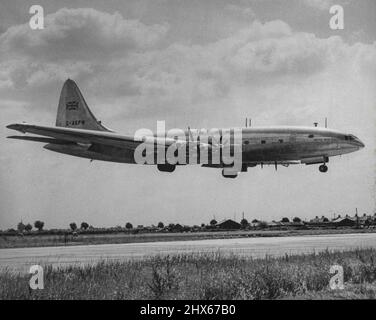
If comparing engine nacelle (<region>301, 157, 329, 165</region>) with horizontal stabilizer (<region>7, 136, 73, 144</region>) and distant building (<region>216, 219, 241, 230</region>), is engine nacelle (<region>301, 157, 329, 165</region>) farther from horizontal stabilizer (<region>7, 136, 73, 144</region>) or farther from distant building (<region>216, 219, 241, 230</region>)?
distant building (<region>216, 219, 241, 230</region>)

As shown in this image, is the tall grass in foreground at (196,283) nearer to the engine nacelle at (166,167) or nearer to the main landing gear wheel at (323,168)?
the main landing gear wheel at (323,168)

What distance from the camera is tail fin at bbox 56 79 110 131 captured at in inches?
1737

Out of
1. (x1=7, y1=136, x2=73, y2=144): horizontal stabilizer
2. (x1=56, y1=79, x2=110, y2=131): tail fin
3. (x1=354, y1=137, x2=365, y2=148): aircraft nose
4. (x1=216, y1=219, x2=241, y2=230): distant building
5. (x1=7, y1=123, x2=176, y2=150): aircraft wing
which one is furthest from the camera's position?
(x1=216, y1=219, x2=241, y2=230): distant building

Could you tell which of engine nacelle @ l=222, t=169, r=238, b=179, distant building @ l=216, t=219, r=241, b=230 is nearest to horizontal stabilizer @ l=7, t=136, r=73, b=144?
engine nacelle @ l=222, t=169, r=238, b=179

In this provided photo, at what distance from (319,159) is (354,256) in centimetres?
1544

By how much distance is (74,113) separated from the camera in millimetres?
44438

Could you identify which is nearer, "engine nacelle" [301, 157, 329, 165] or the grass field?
"engine nacelle" [301, 157, 329, 165]

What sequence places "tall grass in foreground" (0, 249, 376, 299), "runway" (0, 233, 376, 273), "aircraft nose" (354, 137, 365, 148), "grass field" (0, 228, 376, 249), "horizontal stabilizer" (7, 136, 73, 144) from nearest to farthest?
"tall grass in foreground" (0, 249, 376, 299)
"runway" (0, 233, 376, 273)
"horizontal stabilizer" (7, 136, 73, 144)
"aircraft nose" (354, 137, 365, 148)
"grass field" (0, 228, 376, 249)

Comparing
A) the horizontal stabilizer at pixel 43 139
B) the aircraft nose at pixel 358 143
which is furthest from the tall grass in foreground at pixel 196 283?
the aircraft nose at pixel 358 143

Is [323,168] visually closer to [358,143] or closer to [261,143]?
[358,143]

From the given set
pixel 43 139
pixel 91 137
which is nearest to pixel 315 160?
pixel 91 137

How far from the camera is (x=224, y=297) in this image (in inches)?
524

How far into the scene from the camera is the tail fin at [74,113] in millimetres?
44125
